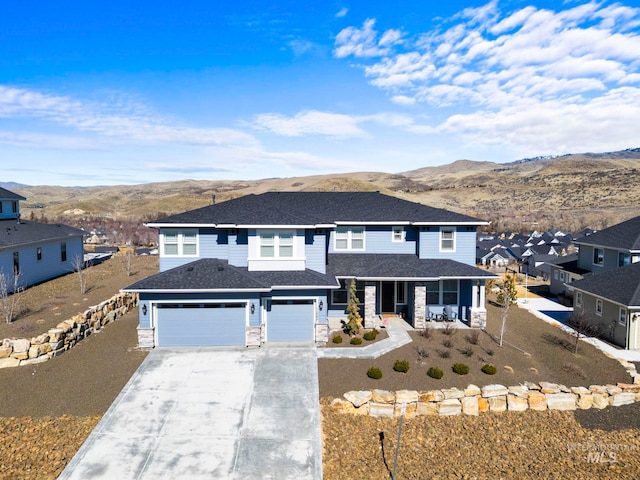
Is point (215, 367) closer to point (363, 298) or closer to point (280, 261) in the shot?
point (280, 261)

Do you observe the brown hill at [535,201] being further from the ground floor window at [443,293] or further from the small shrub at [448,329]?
the small shrub at [448,329]

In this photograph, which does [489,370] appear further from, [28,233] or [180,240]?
[28,233]

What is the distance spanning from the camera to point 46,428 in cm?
1048

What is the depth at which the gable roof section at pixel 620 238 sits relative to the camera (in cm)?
2278

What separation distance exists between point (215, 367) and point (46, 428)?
534 centimetres

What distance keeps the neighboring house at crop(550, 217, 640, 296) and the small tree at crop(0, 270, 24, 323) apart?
30.8 m

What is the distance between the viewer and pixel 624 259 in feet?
75.3

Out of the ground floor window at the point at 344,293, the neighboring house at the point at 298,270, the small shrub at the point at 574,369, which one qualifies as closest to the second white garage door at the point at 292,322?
the neighboring house at the point at 298,270

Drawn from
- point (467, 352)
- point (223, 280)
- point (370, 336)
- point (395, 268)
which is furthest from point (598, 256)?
point (223, 280)

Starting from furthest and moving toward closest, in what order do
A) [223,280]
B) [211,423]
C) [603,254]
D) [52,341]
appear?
1. [603,254]
2. [223,280]
3. [52,341]
4. [211,423]

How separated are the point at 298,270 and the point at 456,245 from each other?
9201 millimetres

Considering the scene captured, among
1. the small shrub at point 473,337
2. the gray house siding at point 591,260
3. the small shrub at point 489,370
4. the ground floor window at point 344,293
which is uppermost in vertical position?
the gray house siding at point 591,260

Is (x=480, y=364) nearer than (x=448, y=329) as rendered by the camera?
Yes

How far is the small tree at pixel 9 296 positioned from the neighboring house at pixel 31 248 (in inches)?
3.1
